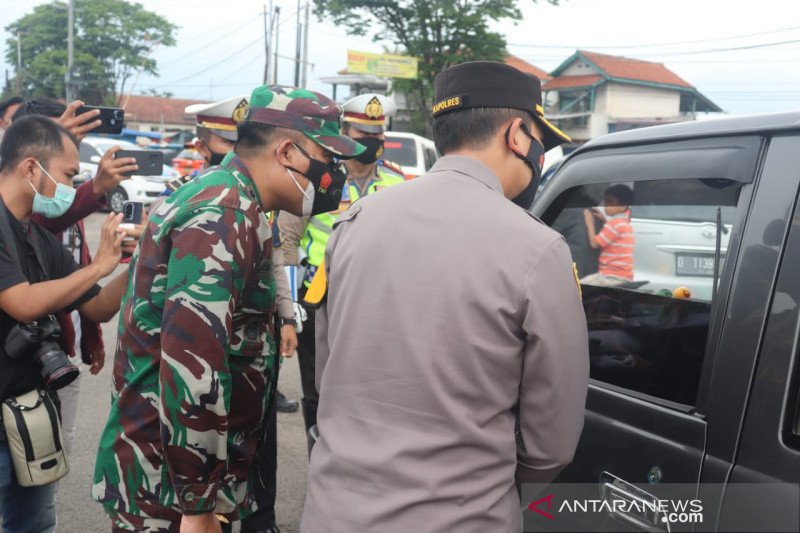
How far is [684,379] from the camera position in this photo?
1966mm

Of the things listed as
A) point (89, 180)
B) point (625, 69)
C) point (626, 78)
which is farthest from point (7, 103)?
point (625, 69)

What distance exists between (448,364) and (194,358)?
716 mm

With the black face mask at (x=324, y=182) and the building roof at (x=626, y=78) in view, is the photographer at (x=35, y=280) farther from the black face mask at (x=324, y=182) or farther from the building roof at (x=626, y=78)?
the building roof at (x=626, y=78)

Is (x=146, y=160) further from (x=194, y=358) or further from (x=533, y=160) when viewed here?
(x=533, y=160)

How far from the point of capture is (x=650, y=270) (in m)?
2.94

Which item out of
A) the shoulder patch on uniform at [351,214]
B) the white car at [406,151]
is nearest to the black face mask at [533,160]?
the shoulder patch on uniform at [351,214]

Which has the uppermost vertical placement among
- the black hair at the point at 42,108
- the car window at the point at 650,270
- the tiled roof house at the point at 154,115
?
the black hair at the point at 42,108

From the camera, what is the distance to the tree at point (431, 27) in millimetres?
30156

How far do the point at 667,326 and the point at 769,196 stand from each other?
0.56 m

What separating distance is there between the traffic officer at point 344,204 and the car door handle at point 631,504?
88.3 inches

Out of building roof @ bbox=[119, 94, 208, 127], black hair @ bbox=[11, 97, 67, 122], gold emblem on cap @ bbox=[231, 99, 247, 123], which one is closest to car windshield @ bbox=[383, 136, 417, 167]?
gold emblem on cap @ bbox=[231, 99, 247, 123]

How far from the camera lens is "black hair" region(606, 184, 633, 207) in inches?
102

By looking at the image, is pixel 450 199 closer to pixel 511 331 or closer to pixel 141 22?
pixel 511 331

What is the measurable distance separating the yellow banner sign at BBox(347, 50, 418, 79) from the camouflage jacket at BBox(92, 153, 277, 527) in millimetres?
30397
